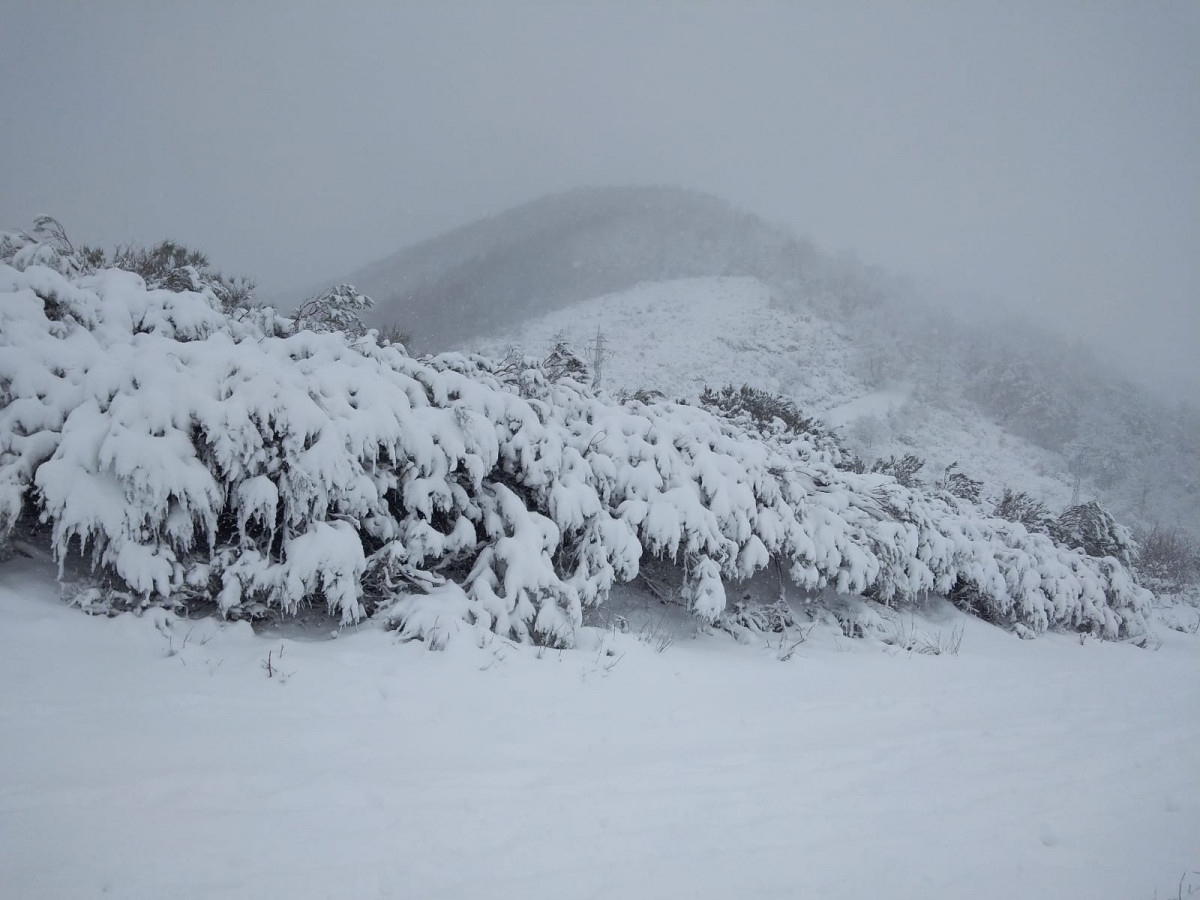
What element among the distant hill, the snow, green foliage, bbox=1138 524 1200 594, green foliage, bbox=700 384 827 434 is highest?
the distant hill

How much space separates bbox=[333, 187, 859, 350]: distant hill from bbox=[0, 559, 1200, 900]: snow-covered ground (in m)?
33.6

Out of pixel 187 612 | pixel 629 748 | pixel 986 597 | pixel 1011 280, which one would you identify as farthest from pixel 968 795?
pixel 1011 280

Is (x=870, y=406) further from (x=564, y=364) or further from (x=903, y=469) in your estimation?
(x=564, y=364)

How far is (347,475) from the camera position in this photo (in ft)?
12.4

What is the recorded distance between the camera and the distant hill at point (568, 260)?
4259 centimetres

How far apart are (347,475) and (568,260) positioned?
53.5 meters

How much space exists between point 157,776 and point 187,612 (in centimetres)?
169

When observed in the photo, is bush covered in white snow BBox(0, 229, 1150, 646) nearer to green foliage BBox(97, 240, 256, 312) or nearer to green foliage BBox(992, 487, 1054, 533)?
green foliage BBox(97, 240, 256, 312)

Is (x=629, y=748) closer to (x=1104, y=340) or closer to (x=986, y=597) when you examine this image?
(x=986, y=597)

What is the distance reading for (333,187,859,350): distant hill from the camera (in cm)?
4259

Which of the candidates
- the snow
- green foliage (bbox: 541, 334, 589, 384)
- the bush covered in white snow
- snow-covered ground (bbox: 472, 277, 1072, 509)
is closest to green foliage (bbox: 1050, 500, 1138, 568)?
the bush covered in white snow

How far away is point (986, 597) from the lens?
8016mm

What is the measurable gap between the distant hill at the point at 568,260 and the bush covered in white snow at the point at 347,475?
31.8 m

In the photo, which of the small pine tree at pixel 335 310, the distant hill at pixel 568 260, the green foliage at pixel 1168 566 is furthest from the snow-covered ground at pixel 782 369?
the small pine tree at pixel 335 310
